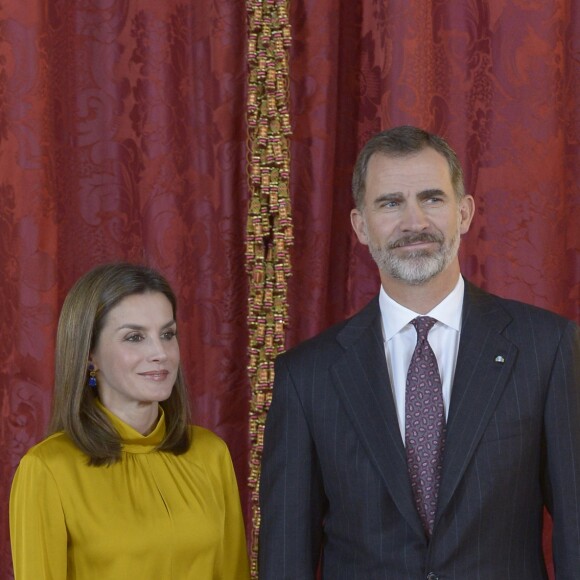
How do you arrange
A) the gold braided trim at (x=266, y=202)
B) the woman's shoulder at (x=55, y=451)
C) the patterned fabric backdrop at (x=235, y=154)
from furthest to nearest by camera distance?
the patterned fabric backdrop at (x=235, y=154)
the gold braided trim at (x=266, y=202)
the woman's shoulder at (x=55, y=451)

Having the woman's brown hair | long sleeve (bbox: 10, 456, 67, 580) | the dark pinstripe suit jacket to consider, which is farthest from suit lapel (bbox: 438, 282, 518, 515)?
long sleeve (bbox: 10, 456, 67, 580)

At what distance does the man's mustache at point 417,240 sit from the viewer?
2111 mm

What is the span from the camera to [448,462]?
6.61ft

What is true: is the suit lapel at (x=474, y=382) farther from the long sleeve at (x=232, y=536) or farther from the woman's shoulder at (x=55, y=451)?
the woman's shoulder at (x=55, y=451)

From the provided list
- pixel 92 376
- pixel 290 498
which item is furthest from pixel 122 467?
pixel 290 498

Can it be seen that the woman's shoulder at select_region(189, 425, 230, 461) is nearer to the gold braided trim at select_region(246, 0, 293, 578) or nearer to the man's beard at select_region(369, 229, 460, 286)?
the gold braided trim at select_region(246, 0, 293, 578)

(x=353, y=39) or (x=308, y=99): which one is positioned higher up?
(x=353, y=39)

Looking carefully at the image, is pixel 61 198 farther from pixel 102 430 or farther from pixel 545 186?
pixel 545 186

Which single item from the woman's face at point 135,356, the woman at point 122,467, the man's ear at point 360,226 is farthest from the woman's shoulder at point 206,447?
the man's ear at point 360,226

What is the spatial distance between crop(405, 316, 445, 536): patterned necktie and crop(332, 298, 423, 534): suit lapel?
33mm

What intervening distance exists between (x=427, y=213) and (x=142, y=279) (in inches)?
26.2

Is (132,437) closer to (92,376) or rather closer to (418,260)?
(92,376)

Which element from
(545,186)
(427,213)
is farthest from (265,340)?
(545,186)

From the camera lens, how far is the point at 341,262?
3.05m
